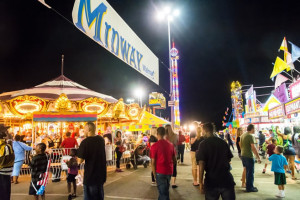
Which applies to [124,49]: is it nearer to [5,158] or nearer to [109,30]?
[109,30]

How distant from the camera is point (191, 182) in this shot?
8570 millimetres

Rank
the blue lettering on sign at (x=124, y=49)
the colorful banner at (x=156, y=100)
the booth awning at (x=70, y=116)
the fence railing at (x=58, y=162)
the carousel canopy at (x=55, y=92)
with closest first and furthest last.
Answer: the blue lettering on sign at (x=124, y=49) < the fence railing at (x=58, y=162) < the booth awning at (x=70, y=116) < the carousel canopy at (x=55, y=92) < the colorful banner at (x=156, y=100)

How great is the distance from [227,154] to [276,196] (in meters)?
3.75

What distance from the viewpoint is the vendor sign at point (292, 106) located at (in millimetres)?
11509

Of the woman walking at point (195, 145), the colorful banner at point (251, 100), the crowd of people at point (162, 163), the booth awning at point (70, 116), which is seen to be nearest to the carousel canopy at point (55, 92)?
the booth awning at point (70, 116)

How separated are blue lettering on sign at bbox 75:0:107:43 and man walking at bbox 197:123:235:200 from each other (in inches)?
161

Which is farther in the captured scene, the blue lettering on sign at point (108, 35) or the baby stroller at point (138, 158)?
the baby stroller at point (138, 158)

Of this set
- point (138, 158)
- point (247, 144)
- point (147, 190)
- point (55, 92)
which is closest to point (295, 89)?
point (247, 144)

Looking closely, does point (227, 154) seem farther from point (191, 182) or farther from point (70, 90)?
point (70, 90)

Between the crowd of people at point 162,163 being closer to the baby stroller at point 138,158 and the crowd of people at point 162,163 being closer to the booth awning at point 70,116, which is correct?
the baby stroller at point 138,158

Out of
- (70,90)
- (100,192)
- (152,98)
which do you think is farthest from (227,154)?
(152,98)

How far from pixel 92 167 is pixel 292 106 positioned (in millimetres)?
11485

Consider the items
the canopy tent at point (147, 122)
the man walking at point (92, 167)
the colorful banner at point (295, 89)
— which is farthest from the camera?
the canopy tent at point (147, 122)

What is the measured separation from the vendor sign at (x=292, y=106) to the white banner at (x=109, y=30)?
746cm
